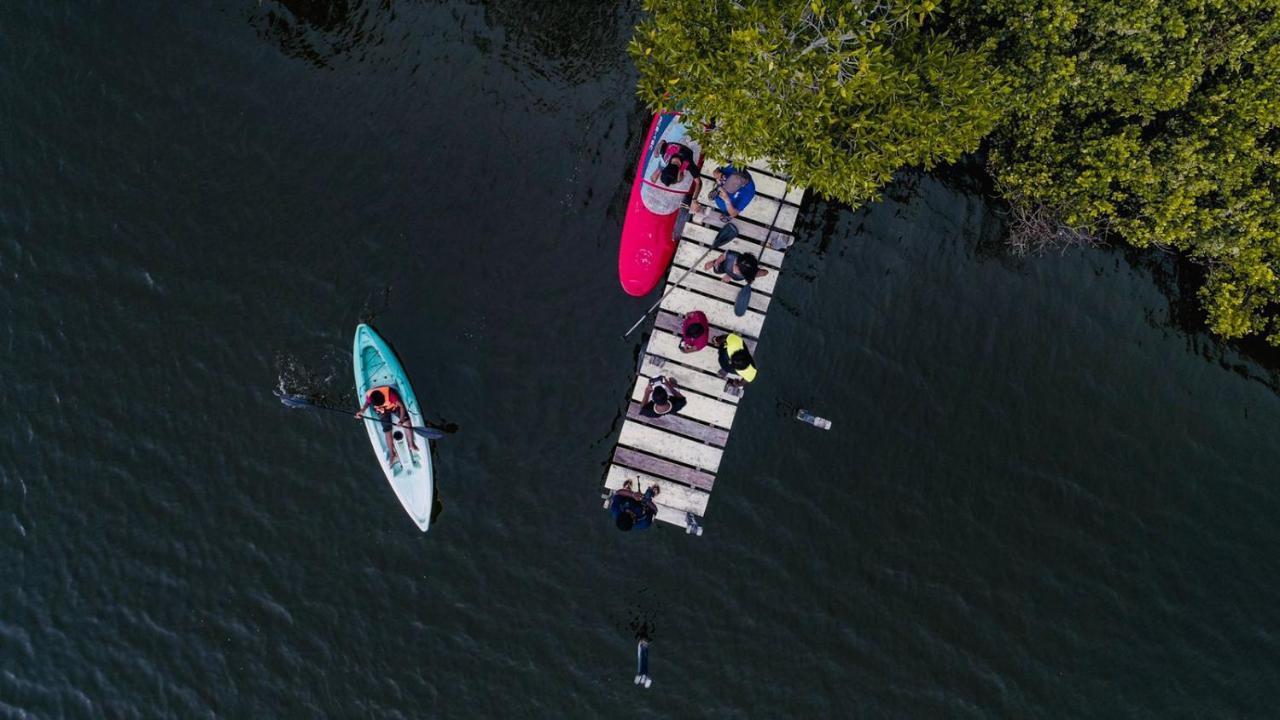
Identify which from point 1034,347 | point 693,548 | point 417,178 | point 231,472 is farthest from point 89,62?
point 1034,347

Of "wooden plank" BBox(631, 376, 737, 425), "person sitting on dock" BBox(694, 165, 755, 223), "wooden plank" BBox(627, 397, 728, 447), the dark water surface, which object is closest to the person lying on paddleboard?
the dark water surface

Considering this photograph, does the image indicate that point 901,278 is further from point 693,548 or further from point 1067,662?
point 1067,662

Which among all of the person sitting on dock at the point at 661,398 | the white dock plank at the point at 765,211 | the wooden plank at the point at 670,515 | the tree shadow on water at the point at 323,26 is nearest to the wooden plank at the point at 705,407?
the person sitting on dock at the point at 661,398

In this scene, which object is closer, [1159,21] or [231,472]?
[1159,21]

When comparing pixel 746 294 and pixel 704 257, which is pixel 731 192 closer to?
pixel 704 257

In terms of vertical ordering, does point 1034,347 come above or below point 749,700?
above

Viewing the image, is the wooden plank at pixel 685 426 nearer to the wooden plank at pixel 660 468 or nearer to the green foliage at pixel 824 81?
the wooden plank at pixel 660 468

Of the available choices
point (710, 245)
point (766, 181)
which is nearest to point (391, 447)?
point (710, 245)

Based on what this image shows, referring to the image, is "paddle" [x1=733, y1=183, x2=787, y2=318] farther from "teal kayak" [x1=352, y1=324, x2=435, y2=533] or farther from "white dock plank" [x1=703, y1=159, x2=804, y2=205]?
"teal kayak" [x1=352, y1=324, x2=435, y2=533]
